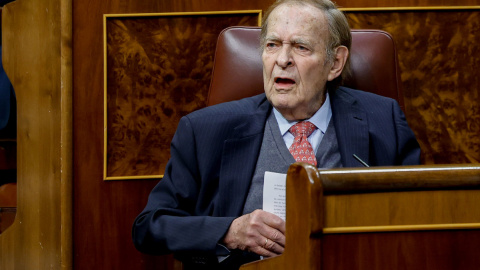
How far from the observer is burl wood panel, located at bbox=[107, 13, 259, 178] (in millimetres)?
2104

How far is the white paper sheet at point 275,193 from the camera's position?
144cm

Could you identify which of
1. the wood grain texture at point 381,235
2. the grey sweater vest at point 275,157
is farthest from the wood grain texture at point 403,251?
the grey sweater vest at point 275,157

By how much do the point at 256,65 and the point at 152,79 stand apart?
0.50 metres

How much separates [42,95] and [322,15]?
110 centimetres

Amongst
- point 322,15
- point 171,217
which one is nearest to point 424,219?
point 171,217

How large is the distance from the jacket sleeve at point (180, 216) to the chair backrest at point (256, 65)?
0.22 metres

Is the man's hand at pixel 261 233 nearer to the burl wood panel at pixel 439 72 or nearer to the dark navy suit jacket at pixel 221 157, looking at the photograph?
the dark navy suit jacket at pixel 221 157

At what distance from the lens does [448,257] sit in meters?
0.98

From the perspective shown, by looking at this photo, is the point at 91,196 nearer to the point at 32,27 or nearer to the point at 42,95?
the point at 42,95

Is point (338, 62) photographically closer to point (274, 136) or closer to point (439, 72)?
point (274, 136)

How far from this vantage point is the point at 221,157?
5.17 feet

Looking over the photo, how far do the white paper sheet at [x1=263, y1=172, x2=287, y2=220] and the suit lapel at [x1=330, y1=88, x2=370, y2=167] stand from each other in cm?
23

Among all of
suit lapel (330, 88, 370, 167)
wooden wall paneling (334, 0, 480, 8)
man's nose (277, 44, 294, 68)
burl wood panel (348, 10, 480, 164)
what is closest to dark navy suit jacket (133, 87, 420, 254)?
suit lapel (330, 88, 370, 167)

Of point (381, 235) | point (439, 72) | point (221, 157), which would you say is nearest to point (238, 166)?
point (221, 157)
